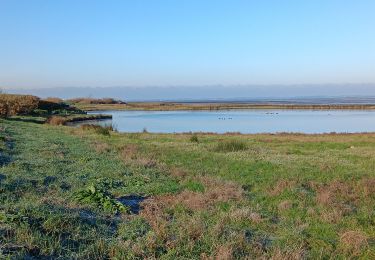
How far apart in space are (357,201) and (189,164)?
7812 millimetres

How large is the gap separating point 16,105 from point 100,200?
166 ft

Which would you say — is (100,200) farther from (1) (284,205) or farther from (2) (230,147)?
(2) (230,147)

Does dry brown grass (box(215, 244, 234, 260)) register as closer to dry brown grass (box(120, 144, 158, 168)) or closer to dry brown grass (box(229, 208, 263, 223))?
dry brown grass (box(229, 208, 263, 223))

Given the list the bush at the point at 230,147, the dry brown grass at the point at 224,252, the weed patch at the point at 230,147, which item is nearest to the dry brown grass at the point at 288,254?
the dry brown grass at the point at 224,252

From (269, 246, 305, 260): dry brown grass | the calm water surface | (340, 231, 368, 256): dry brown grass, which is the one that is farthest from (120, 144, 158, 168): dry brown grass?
the calm water surface

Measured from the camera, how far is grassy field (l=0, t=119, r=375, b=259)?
692 cm

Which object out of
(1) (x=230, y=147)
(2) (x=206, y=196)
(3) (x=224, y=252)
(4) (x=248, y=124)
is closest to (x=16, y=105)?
(4) (x=248, y=124)

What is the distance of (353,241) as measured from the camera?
783cm

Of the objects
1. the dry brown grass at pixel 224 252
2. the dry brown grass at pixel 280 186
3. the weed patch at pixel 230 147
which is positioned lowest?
the weed patch at pixel 230 147

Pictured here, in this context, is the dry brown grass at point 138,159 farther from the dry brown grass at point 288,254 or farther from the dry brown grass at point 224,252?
the dry brown grass at point 288,254

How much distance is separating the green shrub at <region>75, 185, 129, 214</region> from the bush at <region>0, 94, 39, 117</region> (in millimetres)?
41890

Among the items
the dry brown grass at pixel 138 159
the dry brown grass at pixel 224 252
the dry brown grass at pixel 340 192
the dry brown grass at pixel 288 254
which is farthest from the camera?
the dry brown grass at pixel 138 159

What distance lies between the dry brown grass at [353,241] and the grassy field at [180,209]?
2 centimetres

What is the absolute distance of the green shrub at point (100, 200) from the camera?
30.6 ft
